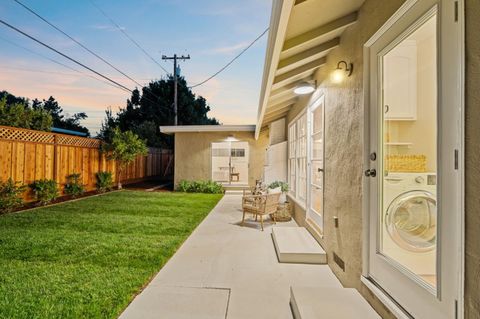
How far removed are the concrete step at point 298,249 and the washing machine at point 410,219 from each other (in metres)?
1.38

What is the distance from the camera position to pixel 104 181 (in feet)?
32.9

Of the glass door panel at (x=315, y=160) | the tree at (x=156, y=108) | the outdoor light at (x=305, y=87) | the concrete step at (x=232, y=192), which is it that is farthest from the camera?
the tree at (x=156, y=108)

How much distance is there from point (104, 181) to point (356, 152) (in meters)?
9.88

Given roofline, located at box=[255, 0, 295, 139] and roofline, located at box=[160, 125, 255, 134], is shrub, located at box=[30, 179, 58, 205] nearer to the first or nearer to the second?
roofline, located at box=[160, 125, 255, 134]

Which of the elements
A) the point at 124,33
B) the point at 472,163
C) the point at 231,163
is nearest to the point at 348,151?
the point at 472,163

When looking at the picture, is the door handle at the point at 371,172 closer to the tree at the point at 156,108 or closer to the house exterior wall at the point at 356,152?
the house exterior wall at the point at 356,152

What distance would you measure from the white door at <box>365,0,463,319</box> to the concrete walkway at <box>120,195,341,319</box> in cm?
97

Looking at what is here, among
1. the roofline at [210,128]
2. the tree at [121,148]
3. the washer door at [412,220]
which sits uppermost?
the roofline at [210,128]

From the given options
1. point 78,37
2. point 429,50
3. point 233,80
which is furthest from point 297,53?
point 233,80

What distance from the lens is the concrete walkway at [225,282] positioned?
2.28 metres

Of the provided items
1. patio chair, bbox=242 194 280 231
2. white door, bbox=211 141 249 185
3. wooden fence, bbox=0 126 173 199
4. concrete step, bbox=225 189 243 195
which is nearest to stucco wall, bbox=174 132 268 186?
concrete step, bbox=225 189 243 195

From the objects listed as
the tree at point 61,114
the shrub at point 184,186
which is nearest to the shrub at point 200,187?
the shrub at point 184,186

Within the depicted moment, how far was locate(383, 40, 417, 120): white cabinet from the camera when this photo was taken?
2254 mm

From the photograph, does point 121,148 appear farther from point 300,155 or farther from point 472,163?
point 472,163
